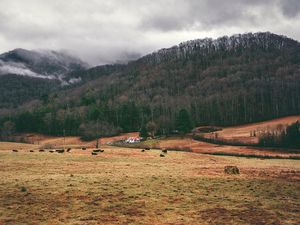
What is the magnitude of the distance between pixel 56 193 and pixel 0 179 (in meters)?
8.55

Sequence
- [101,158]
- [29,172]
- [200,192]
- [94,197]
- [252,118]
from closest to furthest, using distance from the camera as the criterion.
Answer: [94,197] → [200,192] → [29,172] → [101,158] → [252,118]

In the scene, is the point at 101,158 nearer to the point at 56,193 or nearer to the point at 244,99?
the point at 56,193

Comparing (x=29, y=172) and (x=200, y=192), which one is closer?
(x=200, y=192)

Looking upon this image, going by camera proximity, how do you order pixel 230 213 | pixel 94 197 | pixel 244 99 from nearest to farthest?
pixel 230 213 → pixel 94 197 → pixel 244 99

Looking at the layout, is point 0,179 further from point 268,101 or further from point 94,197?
point 268,101

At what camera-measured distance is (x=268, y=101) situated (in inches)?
6654

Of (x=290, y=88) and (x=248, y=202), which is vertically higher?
(x=290, y=88)

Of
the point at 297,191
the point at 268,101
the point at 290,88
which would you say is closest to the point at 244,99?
the point at 268,101

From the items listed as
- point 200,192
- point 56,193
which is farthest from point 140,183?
point 56,193

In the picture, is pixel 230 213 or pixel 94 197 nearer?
pixel 230 213

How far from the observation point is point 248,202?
84.5 ft

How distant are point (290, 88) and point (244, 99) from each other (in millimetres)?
28810

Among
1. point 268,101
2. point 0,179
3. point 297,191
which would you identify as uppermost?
point 268,101

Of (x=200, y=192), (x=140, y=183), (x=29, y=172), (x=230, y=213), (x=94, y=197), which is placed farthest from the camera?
(x=29, y=172)
